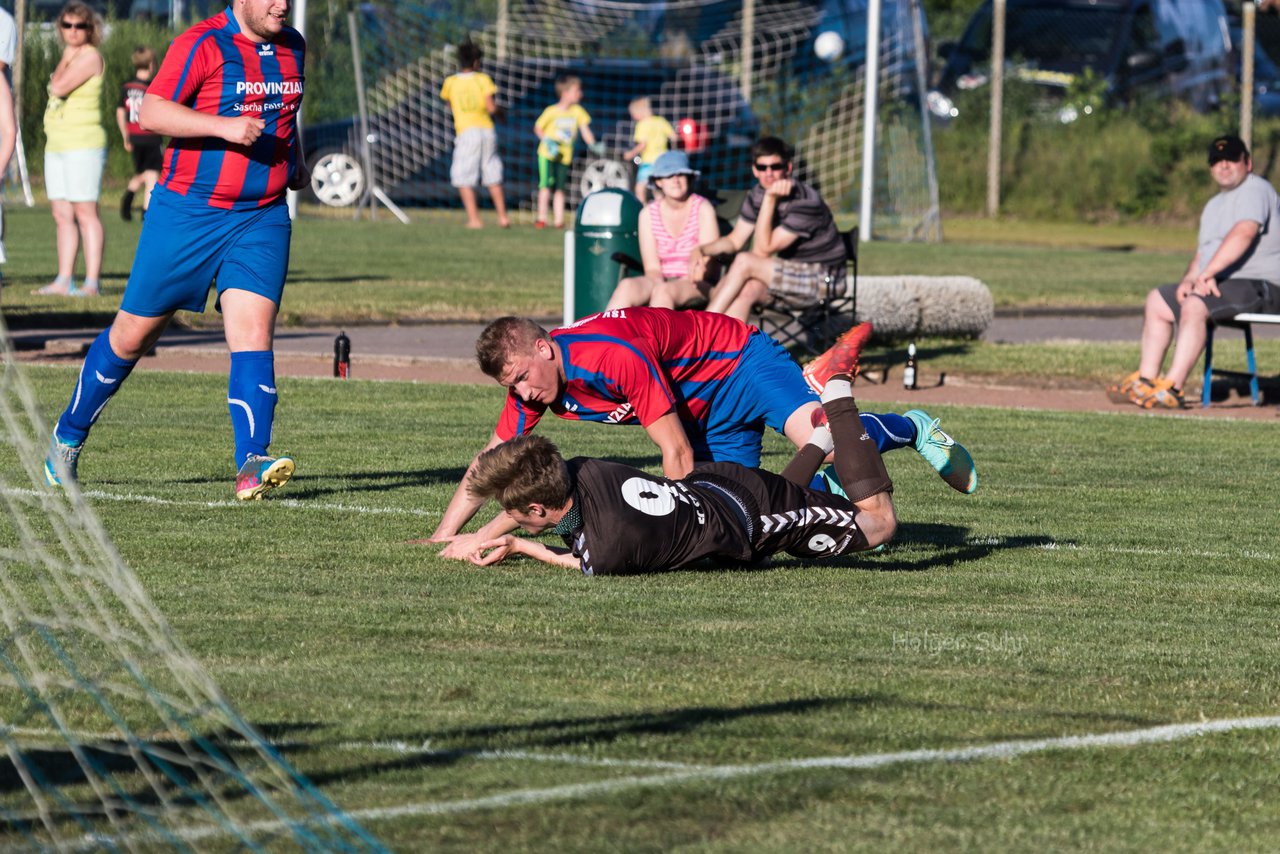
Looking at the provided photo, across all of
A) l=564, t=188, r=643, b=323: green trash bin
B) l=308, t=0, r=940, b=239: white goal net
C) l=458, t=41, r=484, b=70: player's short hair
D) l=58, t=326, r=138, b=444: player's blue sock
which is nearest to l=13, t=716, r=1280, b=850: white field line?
l=58, t=326, r=138, b=444: player's blue sock

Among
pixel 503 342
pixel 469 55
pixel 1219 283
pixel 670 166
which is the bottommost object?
pixel 503 342

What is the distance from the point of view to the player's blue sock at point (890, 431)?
7.70 m

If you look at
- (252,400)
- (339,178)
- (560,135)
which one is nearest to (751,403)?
(252,400)

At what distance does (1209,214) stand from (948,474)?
251 inches

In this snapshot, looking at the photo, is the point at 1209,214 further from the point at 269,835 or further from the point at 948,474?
the point at 269,835

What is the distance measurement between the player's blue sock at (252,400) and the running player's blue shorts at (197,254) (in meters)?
0.27

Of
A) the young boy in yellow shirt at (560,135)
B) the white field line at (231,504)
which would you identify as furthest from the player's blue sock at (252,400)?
the young boy in yellow shirt at (560,135)

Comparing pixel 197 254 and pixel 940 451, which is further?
pixel 197 254

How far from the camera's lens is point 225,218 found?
8398 mm

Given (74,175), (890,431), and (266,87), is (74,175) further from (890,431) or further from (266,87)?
(890,431)

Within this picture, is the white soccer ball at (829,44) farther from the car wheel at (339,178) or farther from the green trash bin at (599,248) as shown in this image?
the green trash bin at (599,248)

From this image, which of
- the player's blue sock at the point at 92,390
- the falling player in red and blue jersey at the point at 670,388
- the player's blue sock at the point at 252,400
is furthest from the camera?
the player's blue sock at the point at 92,390

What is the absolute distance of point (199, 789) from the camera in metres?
4.21

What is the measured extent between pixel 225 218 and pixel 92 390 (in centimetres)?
90
